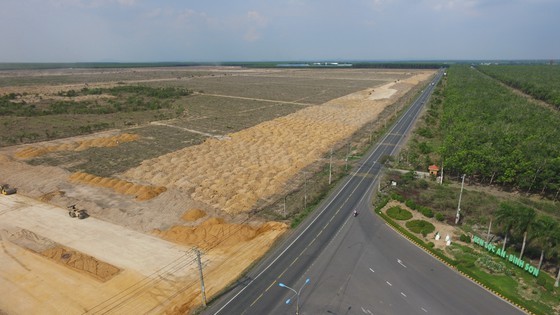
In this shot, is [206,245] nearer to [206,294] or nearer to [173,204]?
[206,294]

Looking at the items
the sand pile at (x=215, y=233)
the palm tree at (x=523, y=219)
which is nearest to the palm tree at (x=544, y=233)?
the palm tree at (x=523, y=219)

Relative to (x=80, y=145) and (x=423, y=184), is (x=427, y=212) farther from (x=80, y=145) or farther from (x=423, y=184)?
(x=80, y=145)

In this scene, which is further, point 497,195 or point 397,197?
point 497,195

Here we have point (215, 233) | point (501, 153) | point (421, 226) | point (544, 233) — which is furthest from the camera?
point (501, 153)

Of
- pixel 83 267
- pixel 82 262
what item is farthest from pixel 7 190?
pixel 83 267

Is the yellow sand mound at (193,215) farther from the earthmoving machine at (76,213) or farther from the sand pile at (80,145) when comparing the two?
the sand pile at (80,145)

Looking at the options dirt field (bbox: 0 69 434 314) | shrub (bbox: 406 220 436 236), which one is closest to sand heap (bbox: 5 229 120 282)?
dirt field (bbox: 0 69 434 314)
